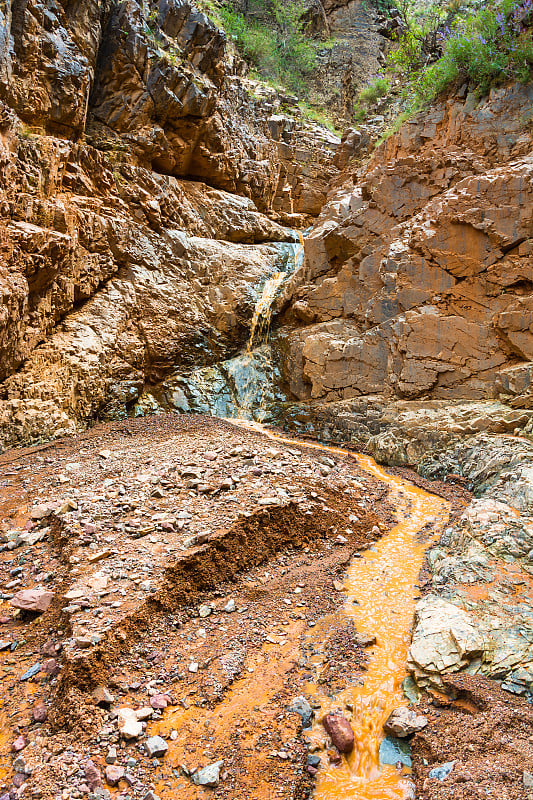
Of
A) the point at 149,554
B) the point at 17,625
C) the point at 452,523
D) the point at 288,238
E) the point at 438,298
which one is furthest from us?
the point at 288,238

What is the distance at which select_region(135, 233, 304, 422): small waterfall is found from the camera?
1273 centimetres

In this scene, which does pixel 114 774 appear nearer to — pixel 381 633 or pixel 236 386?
pixel 381 633

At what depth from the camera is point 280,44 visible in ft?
76.8

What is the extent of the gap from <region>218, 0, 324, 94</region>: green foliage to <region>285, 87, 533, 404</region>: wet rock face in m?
12.8

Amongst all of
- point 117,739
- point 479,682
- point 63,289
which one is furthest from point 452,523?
point 63,289

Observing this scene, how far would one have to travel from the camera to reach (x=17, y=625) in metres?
4.70

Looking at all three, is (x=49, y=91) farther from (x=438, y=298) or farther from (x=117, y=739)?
(x=117, y=739)

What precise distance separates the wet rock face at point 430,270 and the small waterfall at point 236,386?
0.95 metres

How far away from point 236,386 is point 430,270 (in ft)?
20.3


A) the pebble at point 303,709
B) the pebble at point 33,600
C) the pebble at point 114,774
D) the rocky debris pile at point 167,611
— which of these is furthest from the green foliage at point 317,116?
the pebble at point 114,774

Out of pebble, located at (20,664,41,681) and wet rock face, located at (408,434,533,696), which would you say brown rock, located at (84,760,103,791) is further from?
wet rock face, located at (408,434,533,696)

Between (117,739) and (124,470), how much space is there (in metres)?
4.79

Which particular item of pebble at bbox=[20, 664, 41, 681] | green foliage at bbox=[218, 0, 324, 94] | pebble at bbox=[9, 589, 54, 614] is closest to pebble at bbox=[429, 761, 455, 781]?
pebble at bbox=[20, 664, 41, 681]

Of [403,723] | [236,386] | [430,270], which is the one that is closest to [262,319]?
[236,386]
